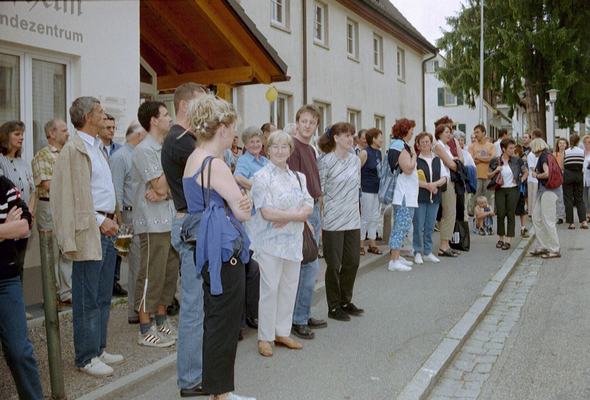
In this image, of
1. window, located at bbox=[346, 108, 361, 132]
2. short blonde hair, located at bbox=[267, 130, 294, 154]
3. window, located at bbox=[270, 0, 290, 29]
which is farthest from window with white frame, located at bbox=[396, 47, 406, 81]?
short blonde hair, located at bbox=[267, 130, 294, 154]

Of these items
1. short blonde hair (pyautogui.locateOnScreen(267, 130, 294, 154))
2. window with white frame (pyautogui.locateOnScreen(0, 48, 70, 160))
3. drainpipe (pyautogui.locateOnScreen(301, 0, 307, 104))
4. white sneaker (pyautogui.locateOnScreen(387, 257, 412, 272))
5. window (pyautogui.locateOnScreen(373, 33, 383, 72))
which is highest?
window (pyautogui.locateOnScreen(373, 33, 383, 72))

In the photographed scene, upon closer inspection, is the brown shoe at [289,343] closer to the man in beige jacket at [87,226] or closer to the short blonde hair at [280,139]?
the man in beige jacket at [87,226]

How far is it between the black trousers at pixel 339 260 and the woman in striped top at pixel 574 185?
10.3 m

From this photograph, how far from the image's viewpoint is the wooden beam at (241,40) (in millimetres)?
7160

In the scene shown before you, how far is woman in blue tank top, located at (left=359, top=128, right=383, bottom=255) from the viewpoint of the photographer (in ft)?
33.6

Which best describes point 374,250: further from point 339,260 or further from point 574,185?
point 574,185

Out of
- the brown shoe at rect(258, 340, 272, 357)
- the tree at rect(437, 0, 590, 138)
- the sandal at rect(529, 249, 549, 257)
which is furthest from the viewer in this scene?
the tree at rect(437, 0, 590, 138)

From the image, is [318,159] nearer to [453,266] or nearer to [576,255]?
[453,266]

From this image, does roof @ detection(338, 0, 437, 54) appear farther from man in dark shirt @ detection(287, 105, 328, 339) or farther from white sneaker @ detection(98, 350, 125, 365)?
white sneaker @ detection(98, 350, 125, 365)

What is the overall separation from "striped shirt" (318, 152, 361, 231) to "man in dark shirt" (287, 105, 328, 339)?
347mm

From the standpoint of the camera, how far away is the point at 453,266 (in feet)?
31.7

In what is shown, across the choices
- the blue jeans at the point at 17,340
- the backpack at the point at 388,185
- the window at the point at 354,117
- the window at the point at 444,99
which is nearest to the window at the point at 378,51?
the window at the point at 354,117

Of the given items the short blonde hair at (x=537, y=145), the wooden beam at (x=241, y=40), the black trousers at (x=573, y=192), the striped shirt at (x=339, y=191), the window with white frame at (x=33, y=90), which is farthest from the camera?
the black trousers at (x=573, y=192)

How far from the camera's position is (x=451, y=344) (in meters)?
5.67
